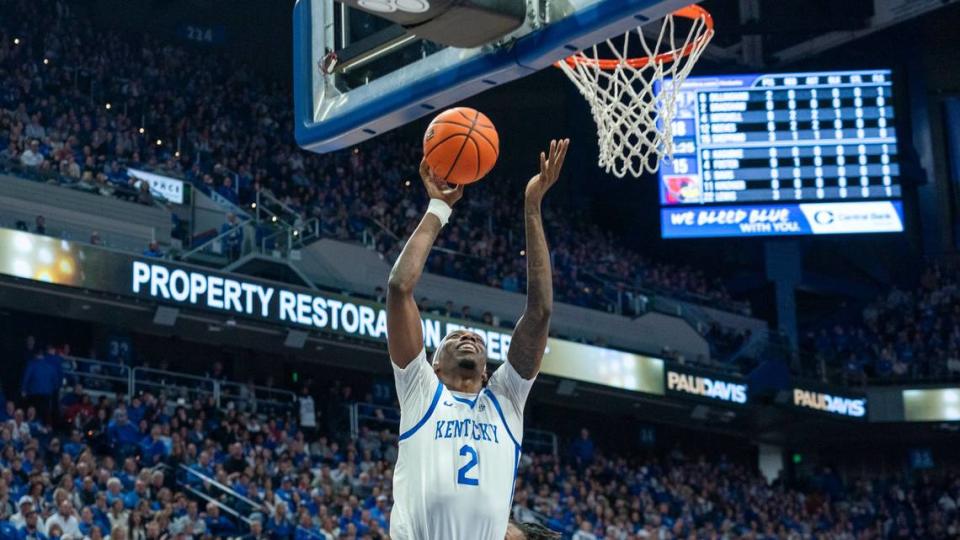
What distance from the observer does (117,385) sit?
20297mm

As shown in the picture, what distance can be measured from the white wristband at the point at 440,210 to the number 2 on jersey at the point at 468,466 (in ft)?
2.64

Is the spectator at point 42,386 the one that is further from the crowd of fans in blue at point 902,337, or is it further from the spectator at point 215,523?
the crowd of fans in blue at point 902,337

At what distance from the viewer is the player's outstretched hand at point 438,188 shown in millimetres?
5297

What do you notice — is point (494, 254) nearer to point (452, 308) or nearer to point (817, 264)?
point (452, 308)

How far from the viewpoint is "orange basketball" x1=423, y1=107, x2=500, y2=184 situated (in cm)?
542

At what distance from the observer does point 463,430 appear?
497 cm

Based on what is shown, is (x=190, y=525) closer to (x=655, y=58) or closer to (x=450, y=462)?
(x=655, y=58)

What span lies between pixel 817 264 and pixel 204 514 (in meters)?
19.9

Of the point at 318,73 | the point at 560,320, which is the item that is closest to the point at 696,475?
the point at 560,320

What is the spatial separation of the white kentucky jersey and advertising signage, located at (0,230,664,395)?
13393mm

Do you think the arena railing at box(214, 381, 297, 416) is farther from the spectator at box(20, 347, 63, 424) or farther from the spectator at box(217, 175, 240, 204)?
the spectator at box(217, 175, 240, 204)

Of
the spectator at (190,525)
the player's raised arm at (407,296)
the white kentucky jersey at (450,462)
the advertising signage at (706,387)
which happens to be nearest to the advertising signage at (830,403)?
the advertising signage at (706,387)

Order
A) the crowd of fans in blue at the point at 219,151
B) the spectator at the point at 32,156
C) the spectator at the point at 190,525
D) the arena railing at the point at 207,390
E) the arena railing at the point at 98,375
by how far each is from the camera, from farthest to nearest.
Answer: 1. the crowd of fans in blue at the point at 219,151
2. the arena railing at the point at 207,390
3. the spectator at the point at 32,156
4. the arena railing at the point at 98,375
5. the spectator at the point at 190,525

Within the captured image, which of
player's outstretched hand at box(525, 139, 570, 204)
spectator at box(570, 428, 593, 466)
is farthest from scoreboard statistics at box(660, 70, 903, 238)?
player's outstretched hand at box(525, 139, 570, 204)
